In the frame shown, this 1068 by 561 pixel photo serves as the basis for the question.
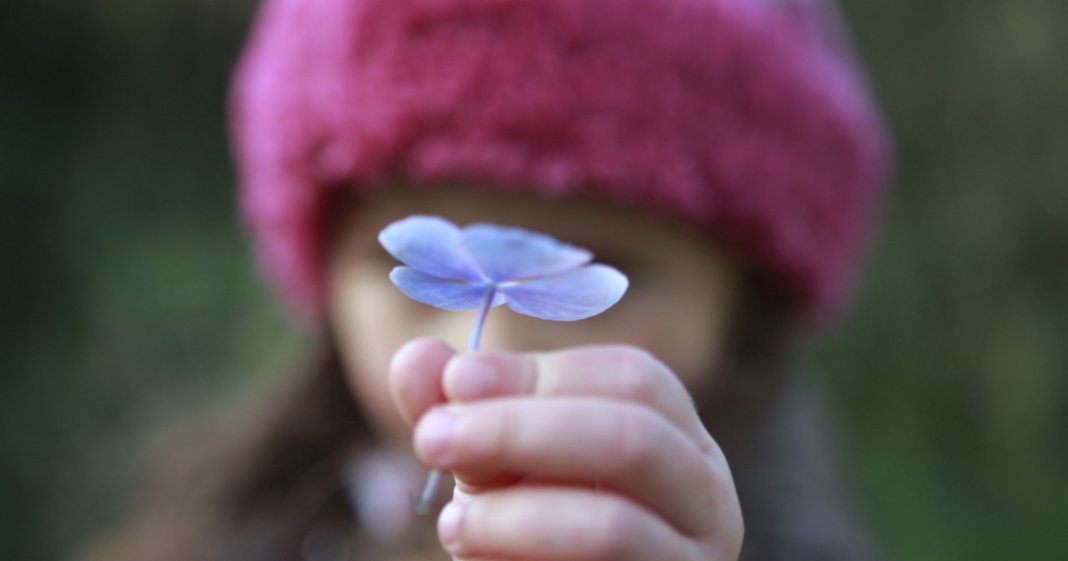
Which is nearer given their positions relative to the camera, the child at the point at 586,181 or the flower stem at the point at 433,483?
the flower stem at the point at 433,483

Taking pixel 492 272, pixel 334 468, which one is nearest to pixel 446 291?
pixel 492 272

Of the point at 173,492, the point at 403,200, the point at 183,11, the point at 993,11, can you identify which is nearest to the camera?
the point at 403,200

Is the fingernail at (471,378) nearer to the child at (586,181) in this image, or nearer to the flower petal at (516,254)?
the flower petal at (516,254)

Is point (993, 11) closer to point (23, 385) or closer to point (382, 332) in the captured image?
point (382, 332)

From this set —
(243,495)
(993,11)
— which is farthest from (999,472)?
(243,495)

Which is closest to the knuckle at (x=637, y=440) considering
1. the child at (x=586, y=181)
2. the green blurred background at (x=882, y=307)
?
the child at (x=586, y=181)

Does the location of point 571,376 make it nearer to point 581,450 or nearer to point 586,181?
point 581,450
